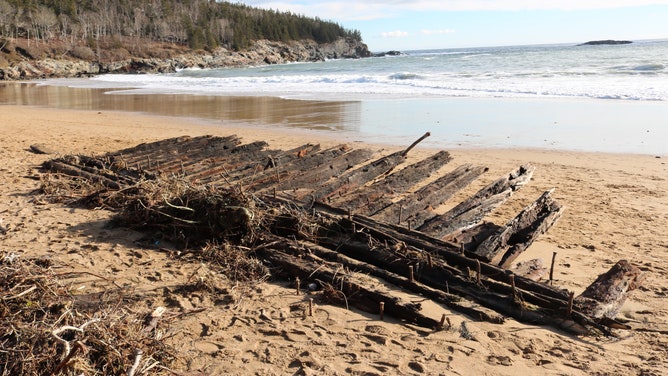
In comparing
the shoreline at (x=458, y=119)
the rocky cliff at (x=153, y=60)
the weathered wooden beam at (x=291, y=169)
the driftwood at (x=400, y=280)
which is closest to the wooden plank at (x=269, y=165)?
the weathered wooden beam at (x=291, y=169)

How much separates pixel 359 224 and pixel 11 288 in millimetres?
2740

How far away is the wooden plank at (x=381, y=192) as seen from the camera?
5.63 m

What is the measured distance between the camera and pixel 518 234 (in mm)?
4969

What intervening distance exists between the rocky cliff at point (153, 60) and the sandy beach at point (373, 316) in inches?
2052

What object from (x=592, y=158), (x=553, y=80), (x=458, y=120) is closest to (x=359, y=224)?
(x=592, y=158)

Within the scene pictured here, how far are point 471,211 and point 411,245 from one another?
1080 mm

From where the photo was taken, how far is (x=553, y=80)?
1062 inches

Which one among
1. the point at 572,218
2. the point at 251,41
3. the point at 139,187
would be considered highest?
the point at 251,41

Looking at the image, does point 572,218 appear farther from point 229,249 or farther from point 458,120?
point 458,120

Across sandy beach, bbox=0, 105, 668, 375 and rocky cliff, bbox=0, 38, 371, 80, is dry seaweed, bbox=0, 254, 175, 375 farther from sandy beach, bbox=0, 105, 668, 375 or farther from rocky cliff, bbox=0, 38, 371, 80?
rocky cliff, bbox=0, 38, 371, 80

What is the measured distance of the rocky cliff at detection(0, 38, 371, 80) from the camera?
54.6 m

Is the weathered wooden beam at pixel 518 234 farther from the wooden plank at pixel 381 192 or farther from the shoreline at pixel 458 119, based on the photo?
the shoreline at pixel 458 119

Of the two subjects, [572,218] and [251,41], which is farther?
[251,41]

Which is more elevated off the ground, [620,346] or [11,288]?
[11,288]
